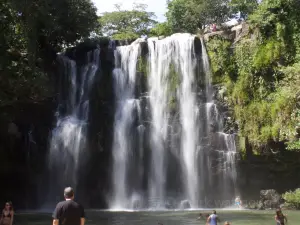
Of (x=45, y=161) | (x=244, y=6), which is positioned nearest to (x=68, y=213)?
(x=45, y=161)

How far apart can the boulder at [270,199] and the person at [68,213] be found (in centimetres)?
1825

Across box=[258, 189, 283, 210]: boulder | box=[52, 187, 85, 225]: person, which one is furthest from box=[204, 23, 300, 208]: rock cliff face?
box=[52, 187, 85, 225]: person

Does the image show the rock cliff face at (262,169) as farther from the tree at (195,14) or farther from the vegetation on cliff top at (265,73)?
the tree at (195,14)

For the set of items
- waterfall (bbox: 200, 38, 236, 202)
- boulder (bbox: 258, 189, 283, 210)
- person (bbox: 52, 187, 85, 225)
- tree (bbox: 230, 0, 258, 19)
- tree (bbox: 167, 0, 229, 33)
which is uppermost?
tree (bbox: 167, 0, 229, 33)

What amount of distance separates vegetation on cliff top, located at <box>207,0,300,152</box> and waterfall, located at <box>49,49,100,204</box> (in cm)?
858

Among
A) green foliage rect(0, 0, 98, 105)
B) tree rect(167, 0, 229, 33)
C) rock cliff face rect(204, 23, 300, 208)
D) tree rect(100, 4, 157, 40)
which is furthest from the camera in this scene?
tree rect(100, 4, 157, 40)

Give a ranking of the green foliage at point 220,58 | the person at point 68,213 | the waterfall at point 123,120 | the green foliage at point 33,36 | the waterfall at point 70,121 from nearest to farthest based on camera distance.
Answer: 1. the person at point 68,213
2. the green foliage at point 33,36
3. the waterfall at point 123,120
4. the waterfall at point 70,121
5. the green foliage at point 220,58

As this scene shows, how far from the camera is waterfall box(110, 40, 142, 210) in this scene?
2508cm

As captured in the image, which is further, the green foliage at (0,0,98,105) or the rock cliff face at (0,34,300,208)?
the rock cliff face at (0,34,300,208)

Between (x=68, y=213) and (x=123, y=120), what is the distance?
20575 millimetres

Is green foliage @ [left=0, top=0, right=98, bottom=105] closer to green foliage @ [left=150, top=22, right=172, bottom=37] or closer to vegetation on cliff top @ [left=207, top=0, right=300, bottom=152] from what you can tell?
vegetation on cliff top @ [left=207, top=0, right=300, bottom=152]

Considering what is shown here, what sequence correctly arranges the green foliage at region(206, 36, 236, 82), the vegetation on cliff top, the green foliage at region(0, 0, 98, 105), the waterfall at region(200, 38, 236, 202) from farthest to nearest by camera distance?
the green foliage at region(206, 36, 236, 82)
the waterfall at region(200, 38, 236, 202)
the vegetation on cliff top
the green foliage at region(0, 0, 98, 105)

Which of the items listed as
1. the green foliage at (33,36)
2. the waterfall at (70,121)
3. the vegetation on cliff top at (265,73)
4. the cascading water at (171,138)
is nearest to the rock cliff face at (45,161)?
the waterfall at (70,121)

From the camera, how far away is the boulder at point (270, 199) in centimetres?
2276
